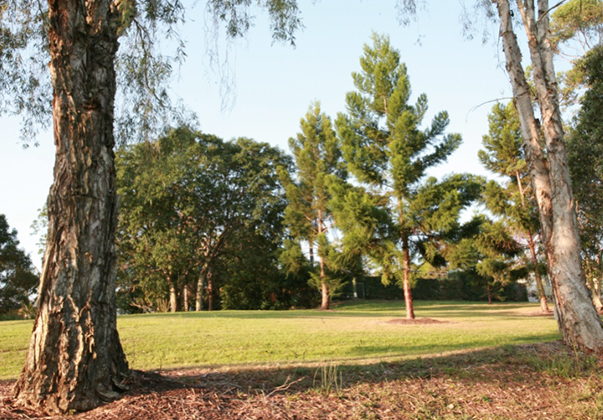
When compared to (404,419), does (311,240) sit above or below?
above

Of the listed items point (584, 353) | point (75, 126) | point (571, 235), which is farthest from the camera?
point (571, 235)

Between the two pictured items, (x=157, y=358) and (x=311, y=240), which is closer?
(x=157, y=358)

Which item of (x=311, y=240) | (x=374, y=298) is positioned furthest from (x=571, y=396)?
(x=374, y=298)

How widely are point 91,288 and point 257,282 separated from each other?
27.9 metres

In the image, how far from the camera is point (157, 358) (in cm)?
748

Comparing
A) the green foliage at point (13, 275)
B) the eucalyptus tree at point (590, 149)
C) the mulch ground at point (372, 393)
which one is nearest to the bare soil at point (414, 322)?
the eucalyptus tree at point (590, 149)

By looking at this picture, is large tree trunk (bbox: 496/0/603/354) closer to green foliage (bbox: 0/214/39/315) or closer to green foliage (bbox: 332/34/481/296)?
green foliage (bbox: 332/34/481/296)

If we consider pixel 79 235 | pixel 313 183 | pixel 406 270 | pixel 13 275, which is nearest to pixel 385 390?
pixel 79 235

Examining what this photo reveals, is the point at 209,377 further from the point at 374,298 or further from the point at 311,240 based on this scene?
the point at 374,298

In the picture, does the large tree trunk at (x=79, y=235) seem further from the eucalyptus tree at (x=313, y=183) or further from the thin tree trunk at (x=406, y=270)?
the eucalyptus tree at (x=313, y=183)

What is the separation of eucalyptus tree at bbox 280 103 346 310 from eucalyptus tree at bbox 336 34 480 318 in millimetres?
8101

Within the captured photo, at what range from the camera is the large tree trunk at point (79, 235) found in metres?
3.71

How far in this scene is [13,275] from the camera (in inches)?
1026

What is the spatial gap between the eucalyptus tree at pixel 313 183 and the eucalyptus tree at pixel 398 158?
8101 mm
